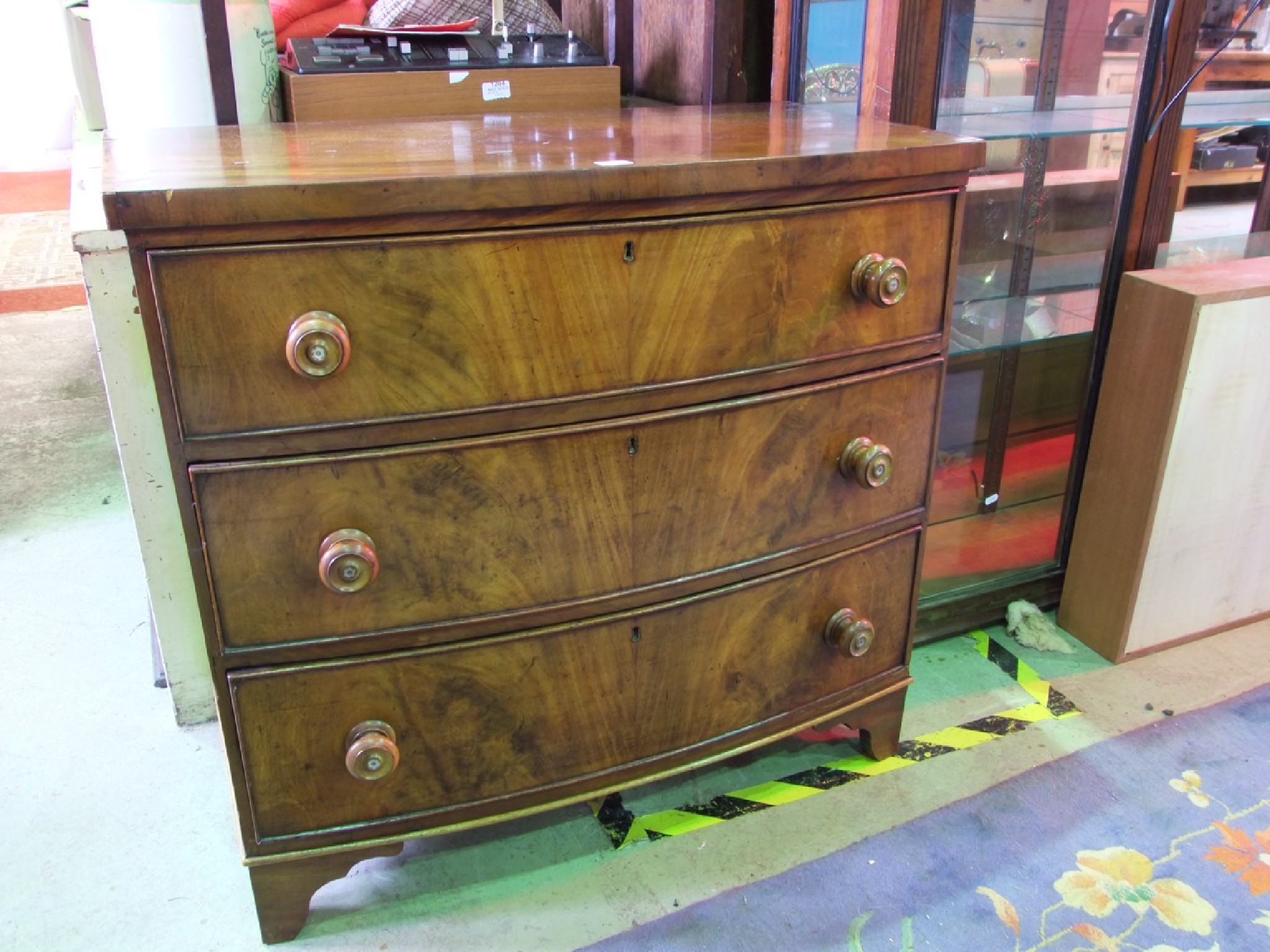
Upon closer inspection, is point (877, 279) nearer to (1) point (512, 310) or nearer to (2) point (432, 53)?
(1) point (512, 310)

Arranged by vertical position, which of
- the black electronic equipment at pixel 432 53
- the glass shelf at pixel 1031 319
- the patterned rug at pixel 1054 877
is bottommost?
the patterned rug at pixel 1054 877

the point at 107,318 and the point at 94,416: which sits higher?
the point at 107,318

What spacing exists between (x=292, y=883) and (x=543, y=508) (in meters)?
0.56

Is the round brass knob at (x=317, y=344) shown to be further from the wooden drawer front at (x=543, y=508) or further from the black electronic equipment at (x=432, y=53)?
Answer: the black electronic equipment at (x=432, y=53)

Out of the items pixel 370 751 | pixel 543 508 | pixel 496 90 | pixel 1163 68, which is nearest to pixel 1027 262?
pixel 1163 68

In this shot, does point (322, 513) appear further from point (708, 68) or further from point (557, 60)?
point (708, 68)

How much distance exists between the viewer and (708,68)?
5.25 feet

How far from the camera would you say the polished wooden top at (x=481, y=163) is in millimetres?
875

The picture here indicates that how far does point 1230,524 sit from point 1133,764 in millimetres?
502

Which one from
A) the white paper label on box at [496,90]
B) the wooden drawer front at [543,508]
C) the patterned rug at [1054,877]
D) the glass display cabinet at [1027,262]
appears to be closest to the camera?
the wooden drawer front at [543,508]

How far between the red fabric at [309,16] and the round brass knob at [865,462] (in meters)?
1.20

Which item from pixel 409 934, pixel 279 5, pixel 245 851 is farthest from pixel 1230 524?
pixel 279 5

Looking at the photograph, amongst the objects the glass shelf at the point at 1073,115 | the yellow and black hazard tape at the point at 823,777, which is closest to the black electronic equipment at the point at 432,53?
the glass shelf at the point at 1073,115

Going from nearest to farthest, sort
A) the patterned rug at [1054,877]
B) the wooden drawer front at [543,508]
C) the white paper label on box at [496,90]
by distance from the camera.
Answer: the wooden drawer front at [543,508] < the patterned rug at [1054,877] < the white paper label on box at [496,90]
